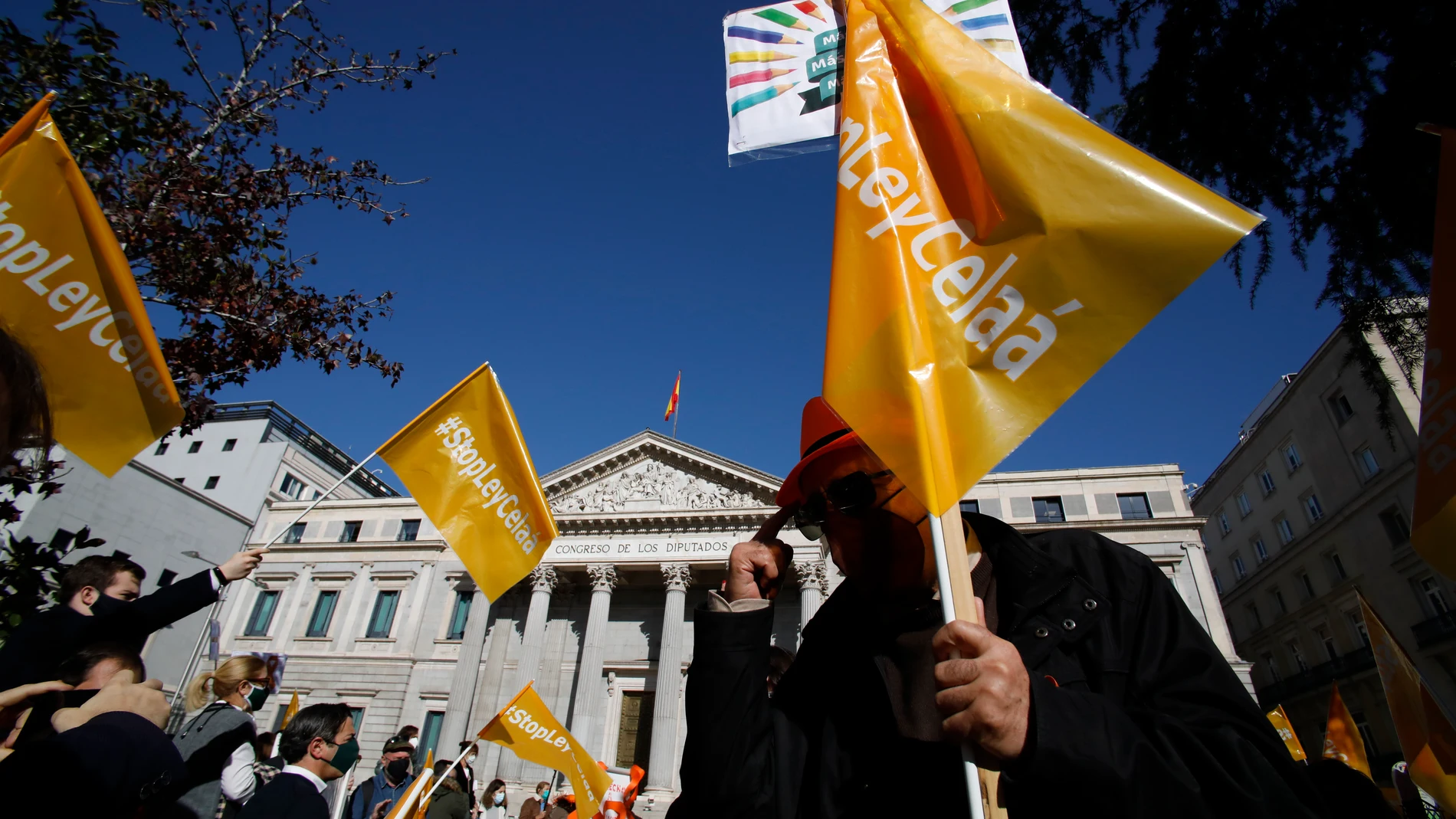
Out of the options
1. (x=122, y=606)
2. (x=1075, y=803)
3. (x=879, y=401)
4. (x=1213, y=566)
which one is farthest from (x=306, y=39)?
(x=1213, y=566)

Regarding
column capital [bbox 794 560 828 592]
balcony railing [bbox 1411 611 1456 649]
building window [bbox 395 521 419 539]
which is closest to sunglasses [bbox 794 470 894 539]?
column capital [bbox 794 560 828 592]

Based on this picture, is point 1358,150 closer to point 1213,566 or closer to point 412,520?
point 412,520

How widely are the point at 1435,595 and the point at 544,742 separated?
3156cm

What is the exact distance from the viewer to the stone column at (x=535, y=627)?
24.3 m

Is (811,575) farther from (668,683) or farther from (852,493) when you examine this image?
(852,493)

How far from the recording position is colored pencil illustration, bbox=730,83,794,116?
9.57 feet

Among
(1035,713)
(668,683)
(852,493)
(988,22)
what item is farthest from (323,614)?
(1035,713)

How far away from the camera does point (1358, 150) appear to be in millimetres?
3992

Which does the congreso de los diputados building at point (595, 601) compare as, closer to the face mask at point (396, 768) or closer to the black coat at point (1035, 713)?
the face mask at point (396, 768)

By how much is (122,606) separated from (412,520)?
31009mm

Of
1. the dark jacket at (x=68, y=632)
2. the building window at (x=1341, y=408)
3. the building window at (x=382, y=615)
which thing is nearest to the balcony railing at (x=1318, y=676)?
the building window at (x=1341, y=408)

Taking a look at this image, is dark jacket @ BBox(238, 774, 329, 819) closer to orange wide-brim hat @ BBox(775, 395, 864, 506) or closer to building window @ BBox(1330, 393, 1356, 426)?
orange wide-brim hat @ BBox(775, 395, 864, 506)

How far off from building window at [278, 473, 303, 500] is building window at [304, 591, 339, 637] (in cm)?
1013

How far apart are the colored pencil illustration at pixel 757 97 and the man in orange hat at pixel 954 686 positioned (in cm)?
163
